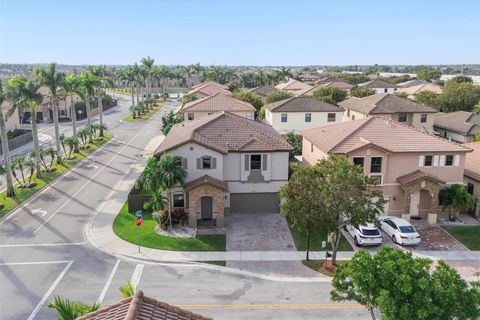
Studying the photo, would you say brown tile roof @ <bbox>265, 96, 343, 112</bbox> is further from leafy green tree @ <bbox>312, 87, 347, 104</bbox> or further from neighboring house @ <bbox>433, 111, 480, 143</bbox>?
neighboring house @ <bbox>433, 111, 480, 143</bbox>

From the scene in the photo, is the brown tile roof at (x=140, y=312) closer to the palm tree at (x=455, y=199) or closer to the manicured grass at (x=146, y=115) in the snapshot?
the palm tree at (x=455, y=199)

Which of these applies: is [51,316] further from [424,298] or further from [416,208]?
[416,208]

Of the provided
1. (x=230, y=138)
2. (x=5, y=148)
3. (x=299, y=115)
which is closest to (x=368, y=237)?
(x=230, y=138)

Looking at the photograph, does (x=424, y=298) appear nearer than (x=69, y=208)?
Yes

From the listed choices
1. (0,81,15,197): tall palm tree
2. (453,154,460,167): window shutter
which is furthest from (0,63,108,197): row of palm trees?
(453,154,460,167): window shutter

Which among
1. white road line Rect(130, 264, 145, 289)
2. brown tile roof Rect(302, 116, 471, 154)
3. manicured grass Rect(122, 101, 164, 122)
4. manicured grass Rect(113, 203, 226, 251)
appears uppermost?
brown tile roof Rect(302, 116, 471, 154)

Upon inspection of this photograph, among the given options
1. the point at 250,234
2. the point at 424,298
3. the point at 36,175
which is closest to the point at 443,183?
the point at 250,234
